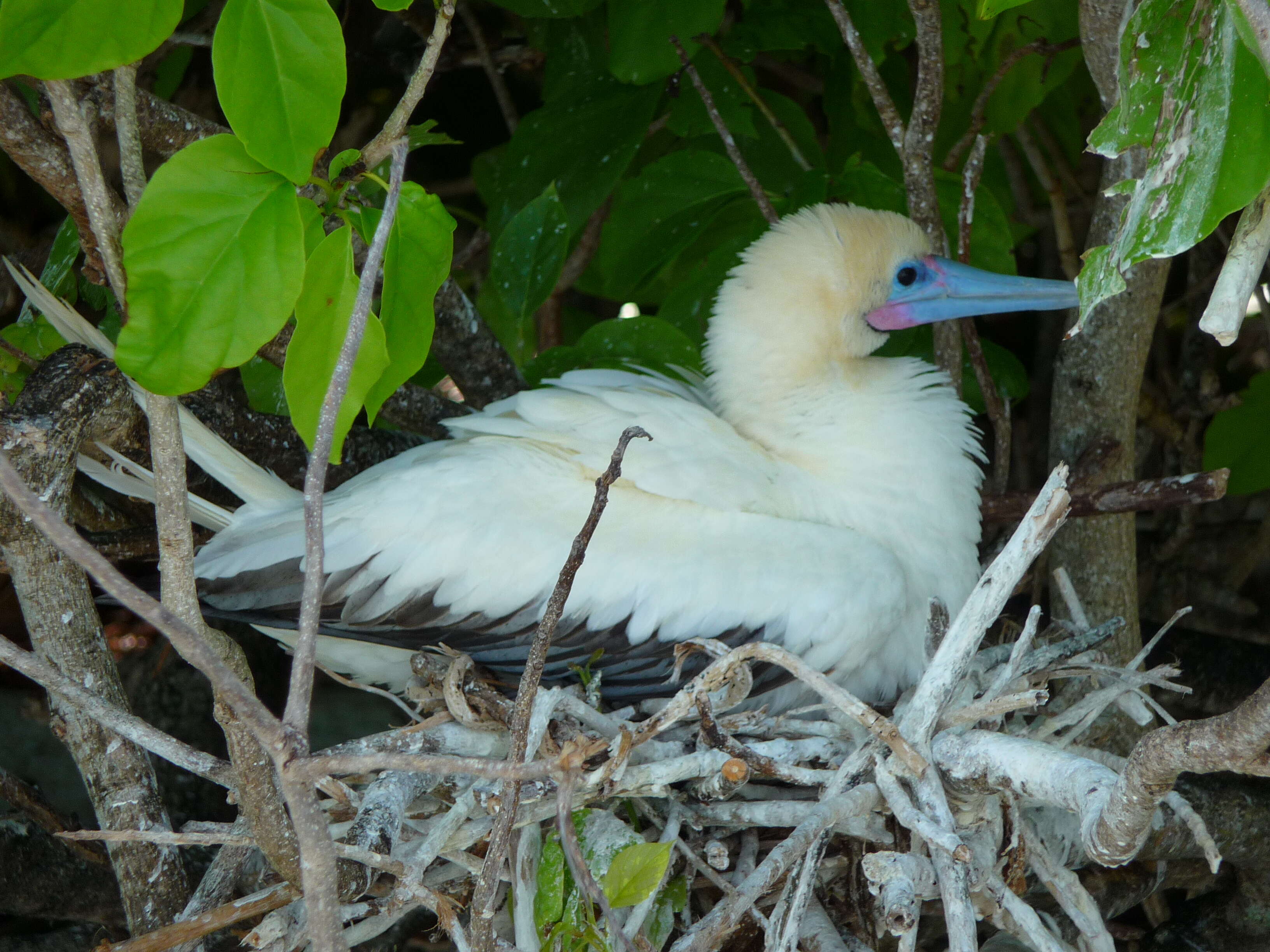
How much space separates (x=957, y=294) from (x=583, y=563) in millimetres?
1102

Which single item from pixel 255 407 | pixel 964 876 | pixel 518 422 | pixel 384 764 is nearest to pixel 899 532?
pixel 518 422

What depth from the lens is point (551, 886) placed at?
1903mm

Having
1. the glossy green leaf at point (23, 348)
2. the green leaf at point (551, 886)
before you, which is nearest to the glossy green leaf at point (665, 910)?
the green leaf at point (551, 886)

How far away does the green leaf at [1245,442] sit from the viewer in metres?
2.99

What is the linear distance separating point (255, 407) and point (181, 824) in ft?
3.40

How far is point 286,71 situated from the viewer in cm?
147

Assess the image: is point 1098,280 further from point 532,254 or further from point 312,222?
point 532,254

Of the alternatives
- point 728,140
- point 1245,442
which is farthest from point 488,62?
point 1245,442

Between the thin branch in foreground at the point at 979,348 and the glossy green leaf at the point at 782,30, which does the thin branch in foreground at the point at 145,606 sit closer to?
the thin branch in foreground at the point at 979,348

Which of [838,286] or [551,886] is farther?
[838,286]

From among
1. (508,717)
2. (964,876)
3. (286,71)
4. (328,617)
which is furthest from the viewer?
(328,617)

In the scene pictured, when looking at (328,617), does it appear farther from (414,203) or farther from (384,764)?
(384,764)

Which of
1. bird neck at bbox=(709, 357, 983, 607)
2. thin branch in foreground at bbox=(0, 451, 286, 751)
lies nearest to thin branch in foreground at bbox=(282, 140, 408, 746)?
thin branch in foreground at bbox=(0, 451, 286, 751)

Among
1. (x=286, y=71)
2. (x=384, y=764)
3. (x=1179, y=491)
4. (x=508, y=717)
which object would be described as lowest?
(x=508, y=717)
